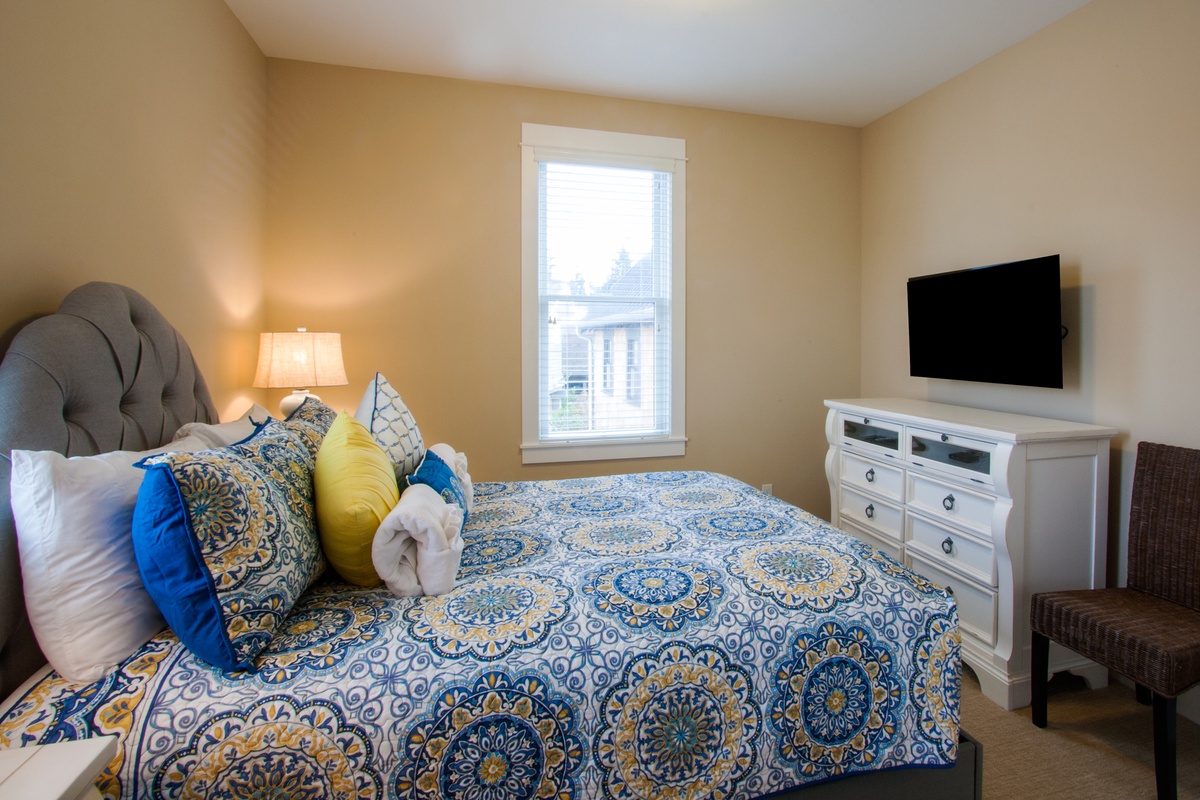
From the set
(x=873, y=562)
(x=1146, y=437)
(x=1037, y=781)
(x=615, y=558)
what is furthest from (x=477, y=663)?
(x=1146, y=437)

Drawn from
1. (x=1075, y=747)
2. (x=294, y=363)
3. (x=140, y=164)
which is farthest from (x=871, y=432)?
(x=140, y=164)

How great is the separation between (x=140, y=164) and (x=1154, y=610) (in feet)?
11.7

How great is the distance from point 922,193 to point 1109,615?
2434 mm

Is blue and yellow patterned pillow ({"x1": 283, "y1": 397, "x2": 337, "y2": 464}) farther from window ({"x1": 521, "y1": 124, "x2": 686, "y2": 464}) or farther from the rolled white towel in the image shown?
window ({"x1": 521, "y1": 124, "x2": 686, "y2": 464})

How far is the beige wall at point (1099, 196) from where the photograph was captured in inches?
84.3

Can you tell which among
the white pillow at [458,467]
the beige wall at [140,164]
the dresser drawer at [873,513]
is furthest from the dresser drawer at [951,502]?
the beige wall at [140,164]

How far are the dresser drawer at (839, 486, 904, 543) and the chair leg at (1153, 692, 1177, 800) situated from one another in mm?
1149

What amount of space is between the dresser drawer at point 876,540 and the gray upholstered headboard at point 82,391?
8.89 feet

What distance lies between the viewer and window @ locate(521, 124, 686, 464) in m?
3.31

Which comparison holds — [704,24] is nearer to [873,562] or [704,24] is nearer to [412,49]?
[412,49]

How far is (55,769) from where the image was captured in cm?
79

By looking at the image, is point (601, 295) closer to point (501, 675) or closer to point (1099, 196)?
point (1099, 196)

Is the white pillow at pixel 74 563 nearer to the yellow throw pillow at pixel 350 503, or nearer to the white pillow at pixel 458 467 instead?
the yellow throw pillow at pixel 350 503

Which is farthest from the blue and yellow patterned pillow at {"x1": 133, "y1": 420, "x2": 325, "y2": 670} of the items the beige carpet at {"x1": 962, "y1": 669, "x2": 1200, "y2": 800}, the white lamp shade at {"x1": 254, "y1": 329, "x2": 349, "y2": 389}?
the beige carpet at {"x1": 962, "y1": 669, "x2": 1200, "y2": 800}
